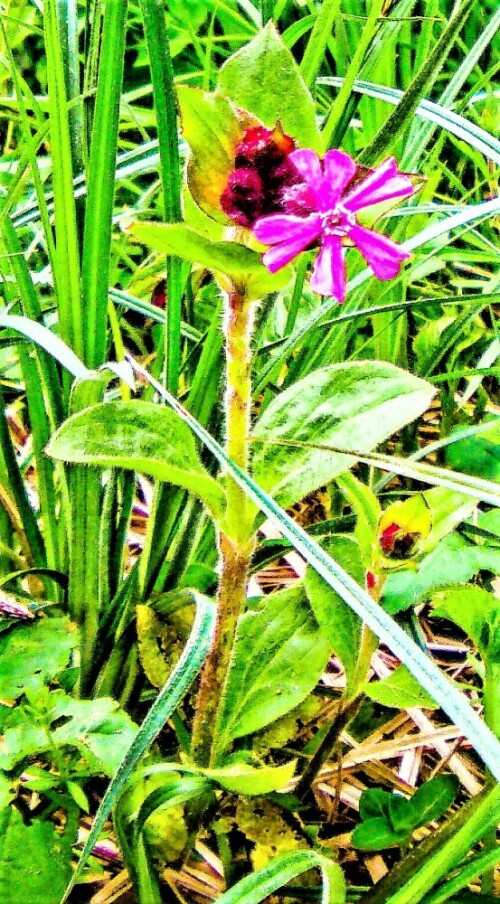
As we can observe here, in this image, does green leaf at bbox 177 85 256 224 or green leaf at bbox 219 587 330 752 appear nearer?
green leaf at bbox 177 85 256 224

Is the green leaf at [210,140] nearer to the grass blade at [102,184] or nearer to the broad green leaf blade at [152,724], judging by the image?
the grass blade at [102,184]

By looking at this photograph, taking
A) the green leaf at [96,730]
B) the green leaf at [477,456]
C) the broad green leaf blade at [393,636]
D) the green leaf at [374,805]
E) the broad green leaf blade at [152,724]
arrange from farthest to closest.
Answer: the green leaf at [477,456], the green leaf at [374,805], the green leaf at [96,730], the broad green leaf blade at [152,724], the broad green leaf blade at [393,636]

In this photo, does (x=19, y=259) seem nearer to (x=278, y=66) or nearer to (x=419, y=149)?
(x=278, y=66)

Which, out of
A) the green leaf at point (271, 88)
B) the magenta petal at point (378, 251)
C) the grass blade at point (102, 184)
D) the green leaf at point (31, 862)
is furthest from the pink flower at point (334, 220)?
the green leaf at point (31, 862)

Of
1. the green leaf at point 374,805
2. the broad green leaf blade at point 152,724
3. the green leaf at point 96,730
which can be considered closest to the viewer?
the broad green leaf blade at point 152,724

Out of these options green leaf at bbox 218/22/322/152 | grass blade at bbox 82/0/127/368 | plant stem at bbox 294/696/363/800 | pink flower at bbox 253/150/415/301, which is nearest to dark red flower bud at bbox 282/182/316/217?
pink flower at bbox 253/150/415/301

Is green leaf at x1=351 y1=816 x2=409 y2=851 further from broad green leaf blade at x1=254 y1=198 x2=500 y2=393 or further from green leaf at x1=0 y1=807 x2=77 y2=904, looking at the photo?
broad green leaf blade at x1=254 y1=198 x2=500 y2=393

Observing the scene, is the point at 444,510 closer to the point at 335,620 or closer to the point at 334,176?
the point at 335,620
